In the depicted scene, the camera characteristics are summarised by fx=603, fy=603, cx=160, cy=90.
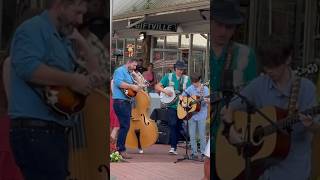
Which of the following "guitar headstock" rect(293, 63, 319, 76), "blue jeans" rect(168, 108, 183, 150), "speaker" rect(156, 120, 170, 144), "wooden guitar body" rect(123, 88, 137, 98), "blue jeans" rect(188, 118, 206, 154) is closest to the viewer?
"guitar headstock" rect(293, 63, 319, 76)

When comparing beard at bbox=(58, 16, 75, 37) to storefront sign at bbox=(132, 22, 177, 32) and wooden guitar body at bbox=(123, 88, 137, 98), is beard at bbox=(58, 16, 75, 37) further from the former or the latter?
storefront sign at bbox=(132, 22, 177, 32)

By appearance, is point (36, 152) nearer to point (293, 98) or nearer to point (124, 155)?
point (293, 98)

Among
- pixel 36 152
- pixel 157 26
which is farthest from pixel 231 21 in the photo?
pixel 157 26

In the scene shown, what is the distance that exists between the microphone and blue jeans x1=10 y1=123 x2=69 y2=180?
943 millimetres

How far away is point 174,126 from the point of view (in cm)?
1023

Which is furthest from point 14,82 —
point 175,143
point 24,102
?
point 175,143

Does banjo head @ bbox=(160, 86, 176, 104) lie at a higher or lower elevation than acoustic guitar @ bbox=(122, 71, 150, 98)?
lower

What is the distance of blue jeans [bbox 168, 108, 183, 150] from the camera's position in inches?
400

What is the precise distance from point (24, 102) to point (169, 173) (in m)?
5.06

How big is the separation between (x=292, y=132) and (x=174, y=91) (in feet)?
23.4

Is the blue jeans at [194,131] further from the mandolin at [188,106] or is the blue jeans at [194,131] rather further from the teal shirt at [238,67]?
the teal shirt at [238,67]

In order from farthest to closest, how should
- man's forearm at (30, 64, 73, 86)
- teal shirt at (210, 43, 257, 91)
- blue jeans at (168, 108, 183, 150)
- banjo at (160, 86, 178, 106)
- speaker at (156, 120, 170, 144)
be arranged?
1. speaker at (156, 120, 170, 144)
2. banjo at (160, 86, 178, 106)
3. blue jeans at (168, 108, 183, 150)
4. teal shirt at (210, 43, 257, 91)
5. man's forearm at (30, 64, 73, 86)

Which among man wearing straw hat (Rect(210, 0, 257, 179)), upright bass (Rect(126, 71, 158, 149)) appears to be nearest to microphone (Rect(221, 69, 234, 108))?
man wearing straw hat (Rect(210, 0, 257, 179))

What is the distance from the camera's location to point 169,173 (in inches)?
314
